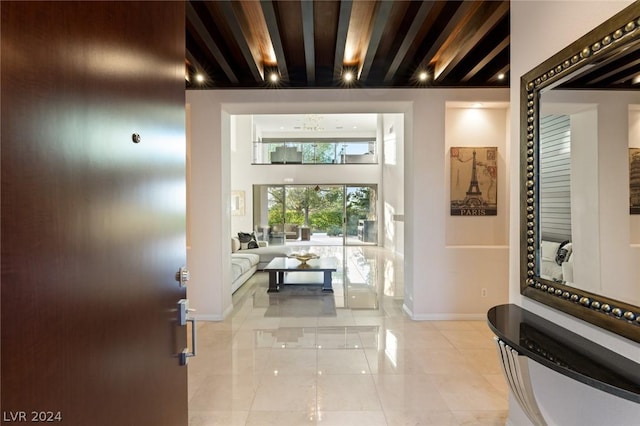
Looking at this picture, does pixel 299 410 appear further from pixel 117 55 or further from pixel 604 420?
pixel 117 55

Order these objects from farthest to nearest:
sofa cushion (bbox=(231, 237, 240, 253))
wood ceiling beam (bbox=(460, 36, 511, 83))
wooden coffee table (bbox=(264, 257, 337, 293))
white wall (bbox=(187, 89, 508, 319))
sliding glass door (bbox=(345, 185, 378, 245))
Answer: sliding glass door (bbox=(345, 185, 378, 245)), sofa cushion (bbox=(231, 237, 240, 253)), wooden coffee table (bbox=(264, 257, 337, 293)), white wall (bbox=(187, 89, 508, 319)), wood ceiling beam (bbox=(460, 36, 511, 83))

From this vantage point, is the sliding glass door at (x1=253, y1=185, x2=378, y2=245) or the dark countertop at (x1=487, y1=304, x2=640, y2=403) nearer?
the dark countertop at (x1=487, y1=304, x2=640, y2=403)

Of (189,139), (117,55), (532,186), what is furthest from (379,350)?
(189,139)

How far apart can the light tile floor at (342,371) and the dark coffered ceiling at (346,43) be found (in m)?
3.08

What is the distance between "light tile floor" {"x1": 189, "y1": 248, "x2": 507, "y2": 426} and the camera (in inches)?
86.7

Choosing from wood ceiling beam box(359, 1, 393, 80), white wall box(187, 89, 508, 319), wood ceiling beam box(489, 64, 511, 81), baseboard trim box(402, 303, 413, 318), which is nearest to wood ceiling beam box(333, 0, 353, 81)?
wood ceiling beam box(359, 1, 393, 80)

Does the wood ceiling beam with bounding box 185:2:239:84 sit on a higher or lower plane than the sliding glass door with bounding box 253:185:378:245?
higher

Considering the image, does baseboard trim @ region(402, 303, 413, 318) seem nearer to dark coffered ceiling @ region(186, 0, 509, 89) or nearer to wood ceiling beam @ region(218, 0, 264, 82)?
dark coffered ceiling @ region(186, 0, 509, 89)

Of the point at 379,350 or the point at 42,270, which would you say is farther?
the point at 379,350

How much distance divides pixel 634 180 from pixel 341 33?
2.44 m

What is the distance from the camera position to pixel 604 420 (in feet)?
4.51

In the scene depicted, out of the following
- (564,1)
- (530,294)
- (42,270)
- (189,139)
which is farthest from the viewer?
(189,139)

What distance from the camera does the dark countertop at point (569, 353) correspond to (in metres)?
1.09

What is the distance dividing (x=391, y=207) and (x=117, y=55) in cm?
970
